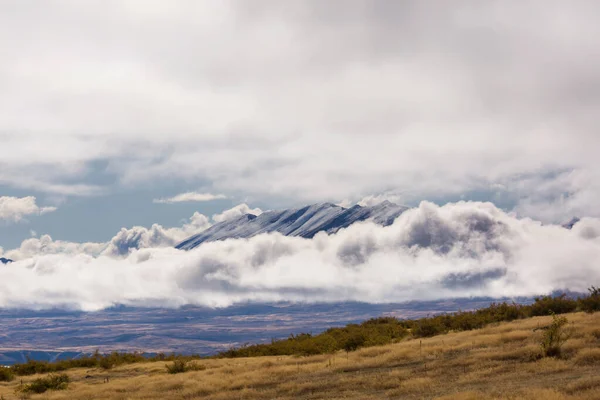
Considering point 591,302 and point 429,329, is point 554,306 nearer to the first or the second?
point 591,302

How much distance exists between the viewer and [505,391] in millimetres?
22047

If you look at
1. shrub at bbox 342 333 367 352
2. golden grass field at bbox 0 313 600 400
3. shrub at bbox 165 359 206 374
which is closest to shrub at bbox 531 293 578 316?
golden grass field at bbox 0 313 600 400

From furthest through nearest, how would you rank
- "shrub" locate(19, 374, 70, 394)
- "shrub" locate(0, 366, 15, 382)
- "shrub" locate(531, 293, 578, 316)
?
"shrub" locate(531, 293, 578, 316) < "shrub" locate(0, 366, 15, 382) < "shrub" locate(19, 374, 70, 394)

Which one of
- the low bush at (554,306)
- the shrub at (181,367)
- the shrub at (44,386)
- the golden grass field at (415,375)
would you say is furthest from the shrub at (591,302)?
the shrub at (44,386)

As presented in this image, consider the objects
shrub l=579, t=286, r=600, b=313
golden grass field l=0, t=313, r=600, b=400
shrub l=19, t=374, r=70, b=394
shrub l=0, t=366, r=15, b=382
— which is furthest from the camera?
shrub l=0, t=366, r=15, b=382

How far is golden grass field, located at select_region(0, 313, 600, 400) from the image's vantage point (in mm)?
23859

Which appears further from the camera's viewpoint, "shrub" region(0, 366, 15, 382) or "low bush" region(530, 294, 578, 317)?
"low bush" region(530, 294, 578, 317)

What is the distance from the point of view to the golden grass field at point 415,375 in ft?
78.3

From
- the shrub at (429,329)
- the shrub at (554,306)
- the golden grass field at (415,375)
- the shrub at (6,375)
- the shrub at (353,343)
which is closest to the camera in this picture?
the golden grass field at (415,375)

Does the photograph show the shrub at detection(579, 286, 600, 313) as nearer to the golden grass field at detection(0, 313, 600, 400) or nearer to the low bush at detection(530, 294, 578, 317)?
the low bush at detection(530, 294, 578, 317)

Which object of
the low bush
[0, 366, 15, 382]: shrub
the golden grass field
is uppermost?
the low bush

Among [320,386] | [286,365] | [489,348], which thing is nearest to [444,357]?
[489,348]

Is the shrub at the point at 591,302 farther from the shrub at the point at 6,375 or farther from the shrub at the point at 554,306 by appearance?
the shrub at the point at 6,375

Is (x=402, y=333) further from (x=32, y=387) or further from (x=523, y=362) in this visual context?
(x=32, y=387)
